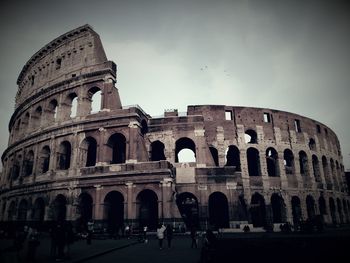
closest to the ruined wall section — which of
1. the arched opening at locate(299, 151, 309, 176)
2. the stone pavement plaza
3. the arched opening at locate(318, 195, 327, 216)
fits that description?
the stone pavement plaza

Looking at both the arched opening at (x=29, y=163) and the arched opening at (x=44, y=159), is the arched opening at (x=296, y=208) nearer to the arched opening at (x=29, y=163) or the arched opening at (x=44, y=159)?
the arched opening at (x=44, y=159)

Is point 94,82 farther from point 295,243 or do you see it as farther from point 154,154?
point 295,243

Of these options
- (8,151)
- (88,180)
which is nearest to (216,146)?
(88,180)

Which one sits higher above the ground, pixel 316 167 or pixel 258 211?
pixel 316 167

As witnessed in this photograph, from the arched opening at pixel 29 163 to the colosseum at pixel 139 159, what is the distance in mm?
115

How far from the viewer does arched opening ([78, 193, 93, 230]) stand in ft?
61.2

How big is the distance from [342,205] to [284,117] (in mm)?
12379

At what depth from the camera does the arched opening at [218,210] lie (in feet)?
71.6

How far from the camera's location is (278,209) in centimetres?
2497

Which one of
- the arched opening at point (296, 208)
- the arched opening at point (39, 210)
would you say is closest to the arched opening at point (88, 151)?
the arched opening at point (39, 210)

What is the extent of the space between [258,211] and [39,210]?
61.5ft

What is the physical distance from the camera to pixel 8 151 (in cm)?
2728

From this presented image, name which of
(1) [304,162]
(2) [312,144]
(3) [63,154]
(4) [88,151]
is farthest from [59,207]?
(2) [312,144]

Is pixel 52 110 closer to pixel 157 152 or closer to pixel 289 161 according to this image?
pixel 157 152
